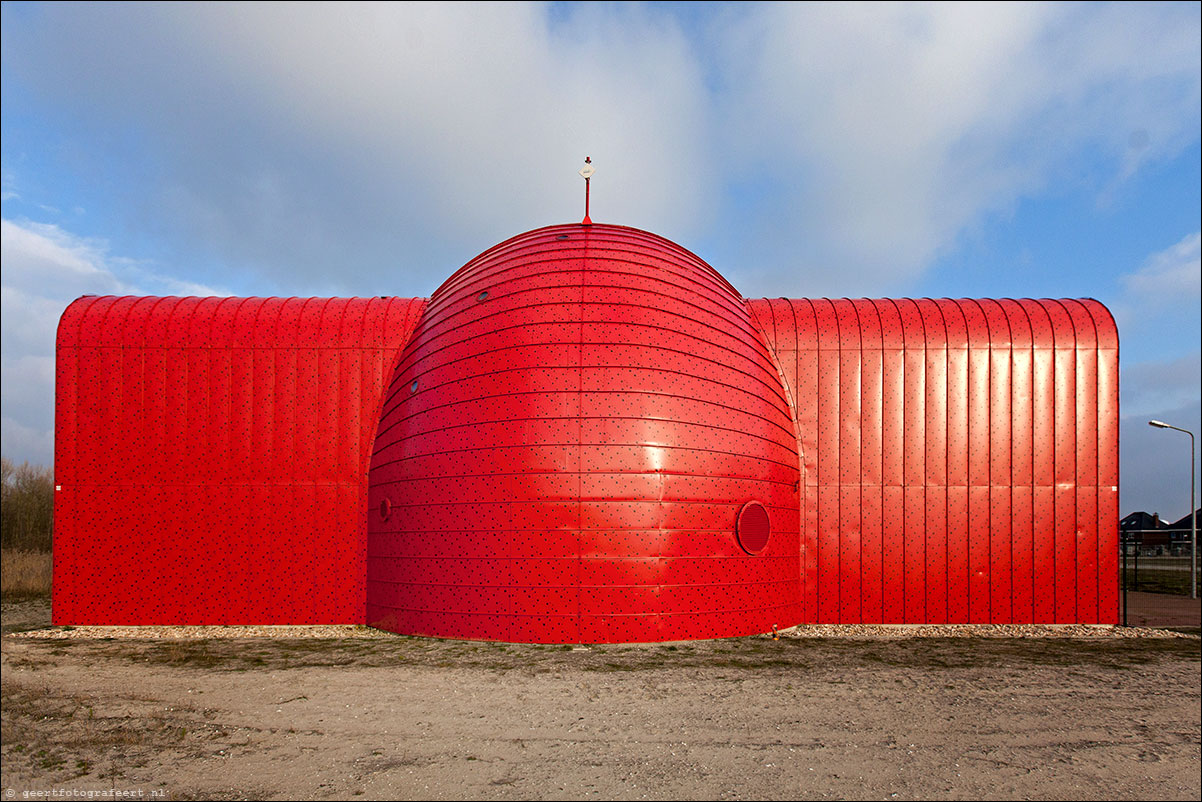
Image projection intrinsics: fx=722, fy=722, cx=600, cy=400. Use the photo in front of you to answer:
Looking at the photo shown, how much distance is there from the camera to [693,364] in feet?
39.8

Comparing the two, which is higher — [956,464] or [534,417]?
[534,417]

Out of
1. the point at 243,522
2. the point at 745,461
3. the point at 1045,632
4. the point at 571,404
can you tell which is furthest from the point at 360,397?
the point at 1045,632

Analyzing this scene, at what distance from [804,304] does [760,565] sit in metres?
5.45

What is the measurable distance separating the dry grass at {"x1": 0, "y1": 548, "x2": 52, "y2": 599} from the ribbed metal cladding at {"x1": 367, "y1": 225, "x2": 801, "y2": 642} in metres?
12.9

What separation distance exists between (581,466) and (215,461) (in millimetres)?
7515

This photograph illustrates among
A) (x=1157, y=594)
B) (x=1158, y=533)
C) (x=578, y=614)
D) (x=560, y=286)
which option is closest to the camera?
(x=578, y=614)

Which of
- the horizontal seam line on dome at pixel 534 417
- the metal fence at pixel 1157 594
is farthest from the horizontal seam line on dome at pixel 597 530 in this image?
the metal fence at pixel 1157 594

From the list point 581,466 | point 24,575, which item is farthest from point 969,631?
point 24,575

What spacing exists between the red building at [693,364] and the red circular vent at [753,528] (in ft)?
0.22

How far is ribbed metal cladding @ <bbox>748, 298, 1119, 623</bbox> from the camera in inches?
535

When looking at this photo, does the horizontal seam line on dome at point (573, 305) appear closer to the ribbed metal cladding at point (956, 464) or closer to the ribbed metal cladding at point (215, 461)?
the ribbed metal cladding at point (215, 461)

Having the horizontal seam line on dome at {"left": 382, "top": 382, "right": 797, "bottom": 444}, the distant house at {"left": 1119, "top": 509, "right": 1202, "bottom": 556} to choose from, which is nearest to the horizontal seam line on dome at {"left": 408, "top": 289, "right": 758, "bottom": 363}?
the horizontal seam line on dome at {"left": 382, "top": 382, "right": 797, "bottom": 444}

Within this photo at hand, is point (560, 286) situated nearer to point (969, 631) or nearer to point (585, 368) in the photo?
point (585, 368)

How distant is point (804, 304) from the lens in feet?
47.9
